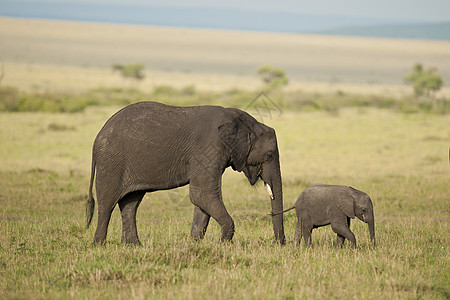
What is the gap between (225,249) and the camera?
9.25 metres

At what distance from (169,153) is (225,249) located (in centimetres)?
152

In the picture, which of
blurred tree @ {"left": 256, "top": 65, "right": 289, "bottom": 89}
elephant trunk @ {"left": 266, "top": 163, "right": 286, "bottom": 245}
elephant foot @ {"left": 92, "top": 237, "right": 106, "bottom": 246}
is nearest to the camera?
elephant foot @ {"left": 92, "top": 237, "right": 106, "bottom": 246}

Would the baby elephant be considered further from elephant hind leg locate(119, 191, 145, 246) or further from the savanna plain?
elephant hind leg locate(119, 191, 145, 246)

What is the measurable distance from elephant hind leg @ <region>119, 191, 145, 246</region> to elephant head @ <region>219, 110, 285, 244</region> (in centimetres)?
151

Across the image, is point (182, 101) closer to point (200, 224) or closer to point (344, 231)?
point (200, 224)

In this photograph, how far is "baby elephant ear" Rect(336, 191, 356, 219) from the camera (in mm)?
9828

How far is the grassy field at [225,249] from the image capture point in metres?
7.55

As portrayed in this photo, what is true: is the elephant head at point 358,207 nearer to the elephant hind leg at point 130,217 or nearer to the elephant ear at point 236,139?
the elephant ear at point 236,139

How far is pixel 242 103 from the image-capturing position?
52.5 m

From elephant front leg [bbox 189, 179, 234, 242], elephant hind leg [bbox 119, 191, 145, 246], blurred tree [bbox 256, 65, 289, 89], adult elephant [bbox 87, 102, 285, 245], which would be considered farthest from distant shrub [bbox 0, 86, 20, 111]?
blurred tree [bbox 256, 65, 289, 89]

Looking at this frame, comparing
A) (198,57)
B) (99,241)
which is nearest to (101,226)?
(99,241)

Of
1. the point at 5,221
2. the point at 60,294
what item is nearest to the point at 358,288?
the point at 60,294

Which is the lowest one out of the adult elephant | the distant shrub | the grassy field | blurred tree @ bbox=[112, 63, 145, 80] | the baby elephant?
the grassy field

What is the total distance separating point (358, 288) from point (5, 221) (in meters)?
7.05
